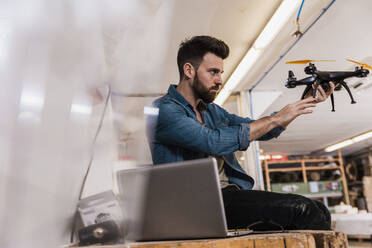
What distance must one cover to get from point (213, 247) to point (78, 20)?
1.06 ft

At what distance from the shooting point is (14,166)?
0.28 ft

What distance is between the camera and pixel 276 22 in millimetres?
1598

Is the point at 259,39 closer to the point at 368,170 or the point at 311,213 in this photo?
the point at 368,170

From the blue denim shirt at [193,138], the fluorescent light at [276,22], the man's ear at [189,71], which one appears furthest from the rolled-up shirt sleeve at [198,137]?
the fluorescent light at [276,22]

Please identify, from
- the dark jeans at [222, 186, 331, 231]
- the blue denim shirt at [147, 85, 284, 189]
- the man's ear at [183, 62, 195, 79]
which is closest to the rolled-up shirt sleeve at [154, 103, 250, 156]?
the blue denim shirt at [147, 85, 284, 189]

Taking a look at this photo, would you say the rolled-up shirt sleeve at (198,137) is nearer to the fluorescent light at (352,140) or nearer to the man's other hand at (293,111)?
the man's other hand at (293,111)

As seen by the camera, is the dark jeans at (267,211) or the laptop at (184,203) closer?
the laptop at (184,203)

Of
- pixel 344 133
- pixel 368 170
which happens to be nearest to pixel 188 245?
pixel 344 133

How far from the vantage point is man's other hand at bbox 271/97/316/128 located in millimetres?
536

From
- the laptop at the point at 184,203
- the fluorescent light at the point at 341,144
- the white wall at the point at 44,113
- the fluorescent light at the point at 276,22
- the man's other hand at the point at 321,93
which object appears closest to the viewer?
the white wall at the point at 44,113

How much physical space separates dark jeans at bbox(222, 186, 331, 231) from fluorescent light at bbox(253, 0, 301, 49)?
1.16 m

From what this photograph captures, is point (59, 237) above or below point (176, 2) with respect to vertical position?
below

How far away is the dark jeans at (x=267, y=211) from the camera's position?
592mm

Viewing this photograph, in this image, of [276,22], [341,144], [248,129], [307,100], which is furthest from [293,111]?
[276,22]
